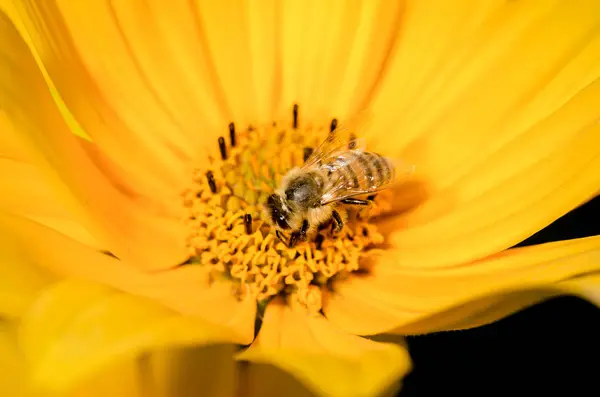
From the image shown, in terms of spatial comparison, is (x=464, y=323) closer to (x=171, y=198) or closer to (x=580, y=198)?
(x=580, y=198)

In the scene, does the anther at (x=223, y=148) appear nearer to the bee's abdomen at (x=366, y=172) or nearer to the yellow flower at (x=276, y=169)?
the yellow flower at (x=276, y=169)

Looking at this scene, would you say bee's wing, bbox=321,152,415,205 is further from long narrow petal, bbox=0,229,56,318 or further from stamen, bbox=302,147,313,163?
long narrow petal, bbox=0,229,56,318

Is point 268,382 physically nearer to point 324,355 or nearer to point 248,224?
point 324,355

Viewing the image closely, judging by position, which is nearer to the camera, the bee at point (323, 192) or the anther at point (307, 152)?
the bee at point (323, 192)

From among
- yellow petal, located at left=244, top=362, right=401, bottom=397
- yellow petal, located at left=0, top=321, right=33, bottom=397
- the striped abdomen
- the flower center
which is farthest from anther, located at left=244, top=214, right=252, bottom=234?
yellow petal, located at left=0, top=321, right=33, bottom=397

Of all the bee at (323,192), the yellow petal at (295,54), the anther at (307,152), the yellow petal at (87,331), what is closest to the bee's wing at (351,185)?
the bee at (323,192)

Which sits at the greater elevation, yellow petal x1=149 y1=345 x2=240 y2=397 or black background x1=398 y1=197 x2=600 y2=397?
black background x1=398 y1=197 x2=600 y2=397

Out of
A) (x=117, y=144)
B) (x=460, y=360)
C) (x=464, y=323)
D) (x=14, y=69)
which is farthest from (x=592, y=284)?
(x=117, y=144)
